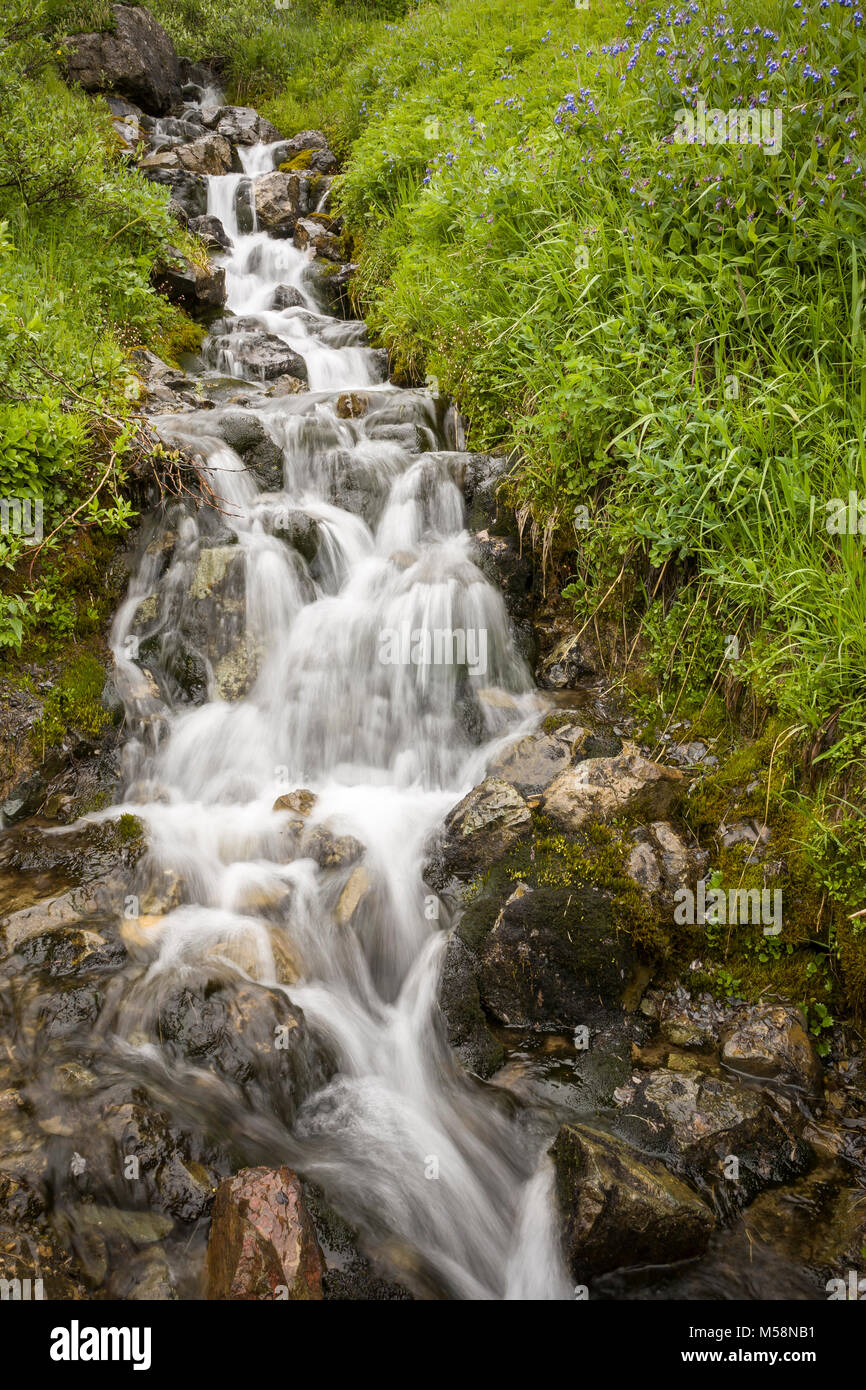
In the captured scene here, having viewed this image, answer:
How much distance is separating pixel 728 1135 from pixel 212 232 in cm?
1307

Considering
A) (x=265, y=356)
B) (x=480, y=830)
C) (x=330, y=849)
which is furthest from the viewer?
(x=265, y=356)

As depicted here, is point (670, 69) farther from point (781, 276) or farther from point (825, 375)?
point (825, 375)

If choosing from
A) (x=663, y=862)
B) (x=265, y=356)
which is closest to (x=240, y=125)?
(x=265, y=356)

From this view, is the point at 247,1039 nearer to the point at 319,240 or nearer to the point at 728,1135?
the point at 728,1135

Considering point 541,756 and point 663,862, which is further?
point 541,756

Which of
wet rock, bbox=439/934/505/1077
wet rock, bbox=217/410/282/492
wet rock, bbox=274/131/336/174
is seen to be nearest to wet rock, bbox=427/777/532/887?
wet rock, bbox=439/934/505/1077

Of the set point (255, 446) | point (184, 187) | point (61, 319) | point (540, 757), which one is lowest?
point (540, 757)

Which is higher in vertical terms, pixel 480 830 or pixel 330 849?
pixel 480 830

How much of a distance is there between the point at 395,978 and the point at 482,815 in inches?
40.5

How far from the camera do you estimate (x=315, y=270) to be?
37.6 feet

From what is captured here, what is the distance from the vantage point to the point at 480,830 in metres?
4.48

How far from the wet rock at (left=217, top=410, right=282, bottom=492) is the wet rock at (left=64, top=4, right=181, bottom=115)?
11697 millimetres

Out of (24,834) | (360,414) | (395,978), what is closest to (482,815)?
(395,978)

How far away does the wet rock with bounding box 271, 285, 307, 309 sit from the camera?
10.9m
